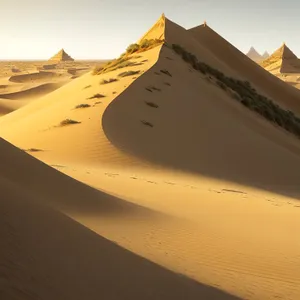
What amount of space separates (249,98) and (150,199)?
51.8ft

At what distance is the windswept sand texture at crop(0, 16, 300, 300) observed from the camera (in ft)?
12.9

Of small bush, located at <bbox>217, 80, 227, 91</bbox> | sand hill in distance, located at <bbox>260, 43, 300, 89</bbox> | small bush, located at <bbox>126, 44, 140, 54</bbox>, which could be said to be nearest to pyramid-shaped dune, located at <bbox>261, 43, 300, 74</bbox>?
sand hill in distance, located at <bbox>260, 43, 300, 89</bbox>

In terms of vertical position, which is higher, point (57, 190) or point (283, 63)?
point (283, 63)

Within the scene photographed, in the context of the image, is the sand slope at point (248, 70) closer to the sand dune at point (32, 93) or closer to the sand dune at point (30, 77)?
the sand dune at point (32, 93)

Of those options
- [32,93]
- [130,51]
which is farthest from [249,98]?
[32,93]

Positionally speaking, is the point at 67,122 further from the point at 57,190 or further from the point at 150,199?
the point at 57,190

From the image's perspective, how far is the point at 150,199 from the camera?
8.23m

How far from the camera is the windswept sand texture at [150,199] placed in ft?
12.9

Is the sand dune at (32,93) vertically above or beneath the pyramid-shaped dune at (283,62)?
beneath

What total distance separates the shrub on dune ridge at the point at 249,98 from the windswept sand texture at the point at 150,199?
5.03ft

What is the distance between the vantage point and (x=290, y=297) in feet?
14.9

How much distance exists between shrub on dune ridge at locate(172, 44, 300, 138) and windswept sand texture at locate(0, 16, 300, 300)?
1.53m

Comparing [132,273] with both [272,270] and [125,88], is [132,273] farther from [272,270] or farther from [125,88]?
[125,88]

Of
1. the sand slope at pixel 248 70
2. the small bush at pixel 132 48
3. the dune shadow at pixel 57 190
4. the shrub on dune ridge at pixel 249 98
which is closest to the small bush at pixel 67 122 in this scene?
the dune shadow at pixel 57 190
